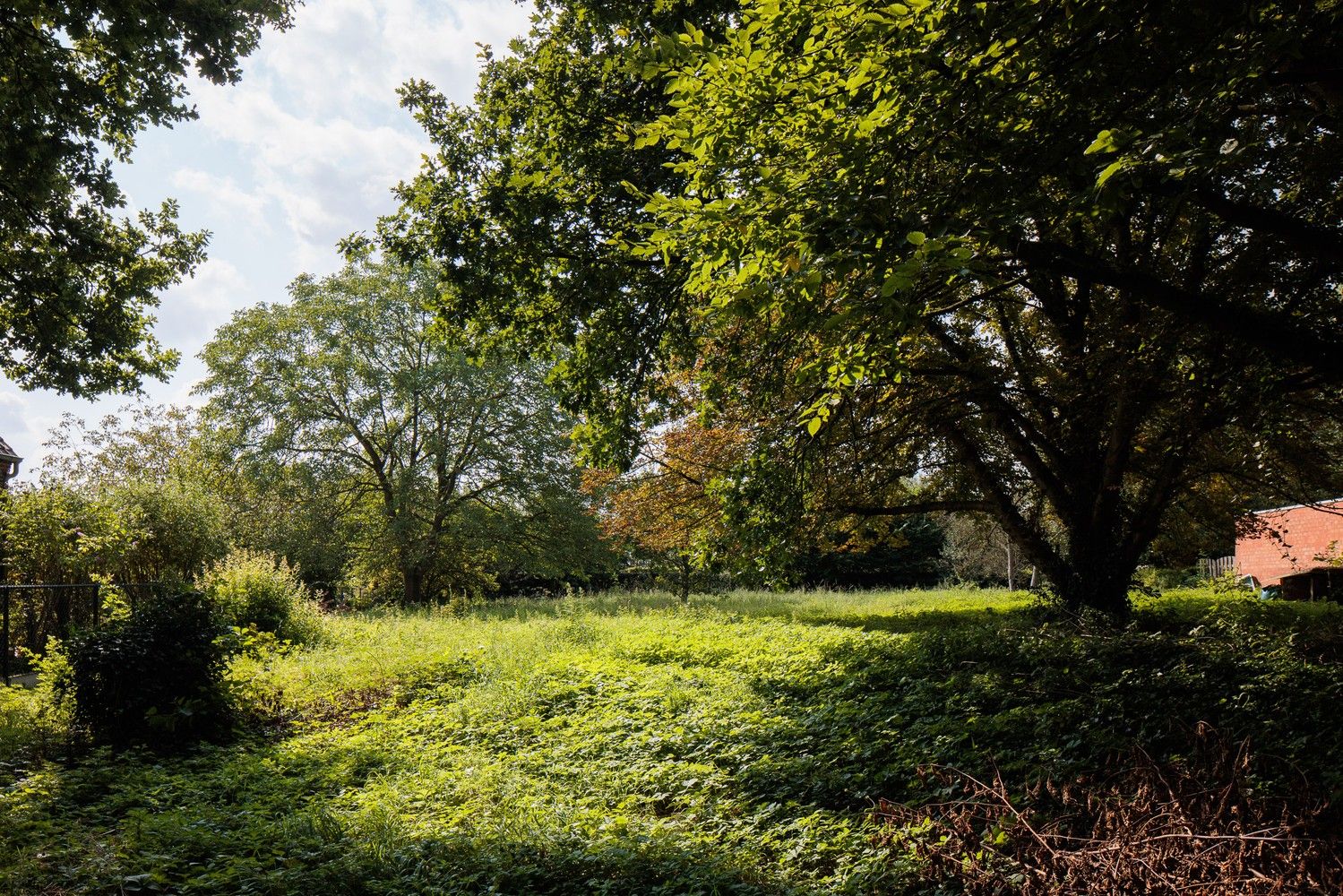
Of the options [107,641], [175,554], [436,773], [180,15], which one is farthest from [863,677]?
[175,554]

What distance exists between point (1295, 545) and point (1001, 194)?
86.9 feet

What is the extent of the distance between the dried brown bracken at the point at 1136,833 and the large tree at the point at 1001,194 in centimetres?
292

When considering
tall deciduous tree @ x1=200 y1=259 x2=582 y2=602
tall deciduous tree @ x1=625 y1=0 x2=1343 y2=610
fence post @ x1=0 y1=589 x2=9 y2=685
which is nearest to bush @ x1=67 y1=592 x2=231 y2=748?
fence post @ x1=0 y1=589 x2=9 y2=685

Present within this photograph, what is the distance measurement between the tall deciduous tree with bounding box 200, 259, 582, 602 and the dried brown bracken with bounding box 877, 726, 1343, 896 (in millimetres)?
21717

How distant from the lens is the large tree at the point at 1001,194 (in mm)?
4426

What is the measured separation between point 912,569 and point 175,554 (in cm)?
3101

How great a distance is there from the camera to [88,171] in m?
10.3

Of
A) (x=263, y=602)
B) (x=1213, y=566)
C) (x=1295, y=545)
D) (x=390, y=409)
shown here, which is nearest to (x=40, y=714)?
(x=263, y=602)

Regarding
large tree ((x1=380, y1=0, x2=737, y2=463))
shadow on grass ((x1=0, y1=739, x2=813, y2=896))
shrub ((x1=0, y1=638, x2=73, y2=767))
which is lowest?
shadow on grass ((x1=0, y1=739, x2=813, y2=896))

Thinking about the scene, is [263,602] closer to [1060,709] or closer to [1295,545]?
[1060,709]

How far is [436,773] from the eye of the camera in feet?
21.6

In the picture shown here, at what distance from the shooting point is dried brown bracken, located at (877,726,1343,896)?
352 centimetres

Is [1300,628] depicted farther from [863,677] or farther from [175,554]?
[175,554]

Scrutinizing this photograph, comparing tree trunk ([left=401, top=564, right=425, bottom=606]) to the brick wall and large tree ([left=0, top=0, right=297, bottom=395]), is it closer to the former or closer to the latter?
large tree ([left=0, top=0, right=297, bottom=395])
